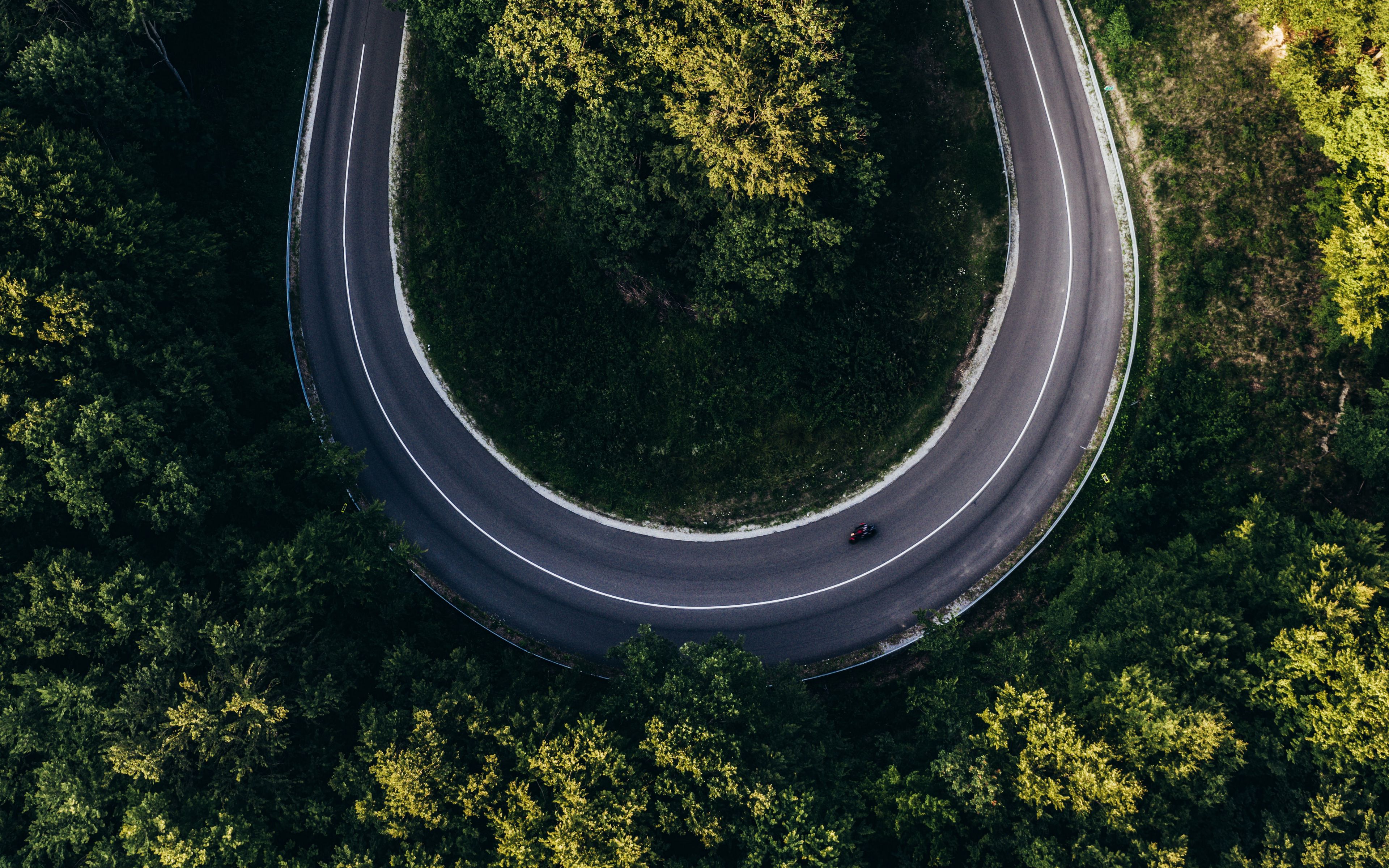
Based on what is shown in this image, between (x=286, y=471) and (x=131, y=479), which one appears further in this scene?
(x=286, y=471)

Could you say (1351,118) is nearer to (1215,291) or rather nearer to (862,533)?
(1215,291)

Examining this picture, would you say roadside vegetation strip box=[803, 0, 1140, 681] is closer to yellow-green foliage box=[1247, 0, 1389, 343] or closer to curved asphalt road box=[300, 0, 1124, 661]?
curved asphalt road box=[300, 0, 1124, 661]

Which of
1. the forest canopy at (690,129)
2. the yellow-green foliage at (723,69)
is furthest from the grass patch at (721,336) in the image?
the yellow-green foliage at (723,69)

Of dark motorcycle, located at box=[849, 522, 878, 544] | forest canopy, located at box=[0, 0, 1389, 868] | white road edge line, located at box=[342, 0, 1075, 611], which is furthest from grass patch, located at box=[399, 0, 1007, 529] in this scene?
forest canopy, located at box=[0, 0, 1389, 868]

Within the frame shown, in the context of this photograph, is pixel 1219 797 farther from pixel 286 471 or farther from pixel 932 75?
pixel 286 471

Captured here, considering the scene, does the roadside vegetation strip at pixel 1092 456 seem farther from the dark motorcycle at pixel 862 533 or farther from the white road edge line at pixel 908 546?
the dark motorcycle at pixel 862 533

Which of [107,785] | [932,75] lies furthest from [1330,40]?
[107,785]
